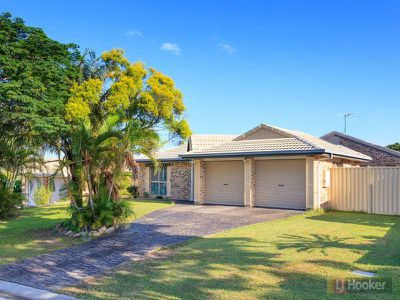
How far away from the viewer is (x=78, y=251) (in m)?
10.2

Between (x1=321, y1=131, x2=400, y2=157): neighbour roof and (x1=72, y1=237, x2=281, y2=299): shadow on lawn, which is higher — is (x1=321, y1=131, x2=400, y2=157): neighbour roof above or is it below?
above

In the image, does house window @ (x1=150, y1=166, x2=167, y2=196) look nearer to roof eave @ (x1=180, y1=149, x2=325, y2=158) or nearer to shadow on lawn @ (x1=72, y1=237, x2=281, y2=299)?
roof eave @ (x1=180, y1=149, x2=325, y2=158)

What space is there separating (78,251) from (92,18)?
10.8 metres

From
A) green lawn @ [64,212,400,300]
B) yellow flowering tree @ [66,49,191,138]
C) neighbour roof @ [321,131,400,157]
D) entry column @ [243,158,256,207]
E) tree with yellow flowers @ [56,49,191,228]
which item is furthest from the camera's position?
neighbour roof @ [321,131,400,157]

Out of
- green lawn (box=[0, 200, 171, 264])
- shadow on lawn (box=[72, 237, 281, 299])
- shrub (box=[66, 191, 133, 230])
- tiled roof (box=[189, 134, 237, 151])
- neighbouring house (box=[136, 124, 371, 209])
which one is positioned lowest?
green lawn (box=[0, 200, 171, 264])

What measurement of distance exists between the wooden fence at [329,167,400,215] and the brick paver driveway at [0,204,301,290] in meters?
3.23

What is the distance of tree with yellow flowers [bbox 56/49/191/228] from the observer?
1212cm

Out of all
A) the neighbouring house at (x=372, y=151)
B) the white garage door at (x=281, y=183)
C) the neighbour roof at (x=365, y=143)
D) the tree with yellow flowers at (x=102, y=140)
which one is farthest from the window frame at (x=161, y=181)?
the neighbour roof at (x=365, y=143)

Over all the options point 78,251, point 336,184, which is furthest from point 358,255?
point 336,184

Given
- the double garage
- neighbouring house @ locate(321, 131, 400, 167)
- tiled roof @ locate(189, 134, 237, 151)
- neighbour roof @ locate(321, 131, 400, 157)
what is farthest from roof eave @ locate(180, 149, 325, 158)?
neighbour roof @ locate(321, 131, 400, 157)

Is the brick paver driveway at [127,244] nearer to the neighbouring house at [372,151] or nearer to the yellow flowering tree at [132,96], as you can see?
the yellow flowering tree at [132,96]

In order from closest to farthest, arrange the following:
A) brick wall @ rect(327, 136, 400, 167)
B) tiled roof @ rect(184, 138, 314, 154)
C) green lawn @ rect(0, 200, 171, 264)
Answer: green lawn @ rect(0, 200, 171, 264)
tiled roof @ rect(184, 138, 314, 154)
brick wall @ rect(327, 136, 400, 167)

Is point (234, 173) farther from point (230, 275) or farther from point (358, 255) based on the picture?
point (230, 275)

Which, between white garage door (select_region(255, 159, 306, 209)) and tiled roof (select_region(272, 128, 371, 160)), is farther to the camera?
white garage door (select_region(255, 159, 306, 209))
